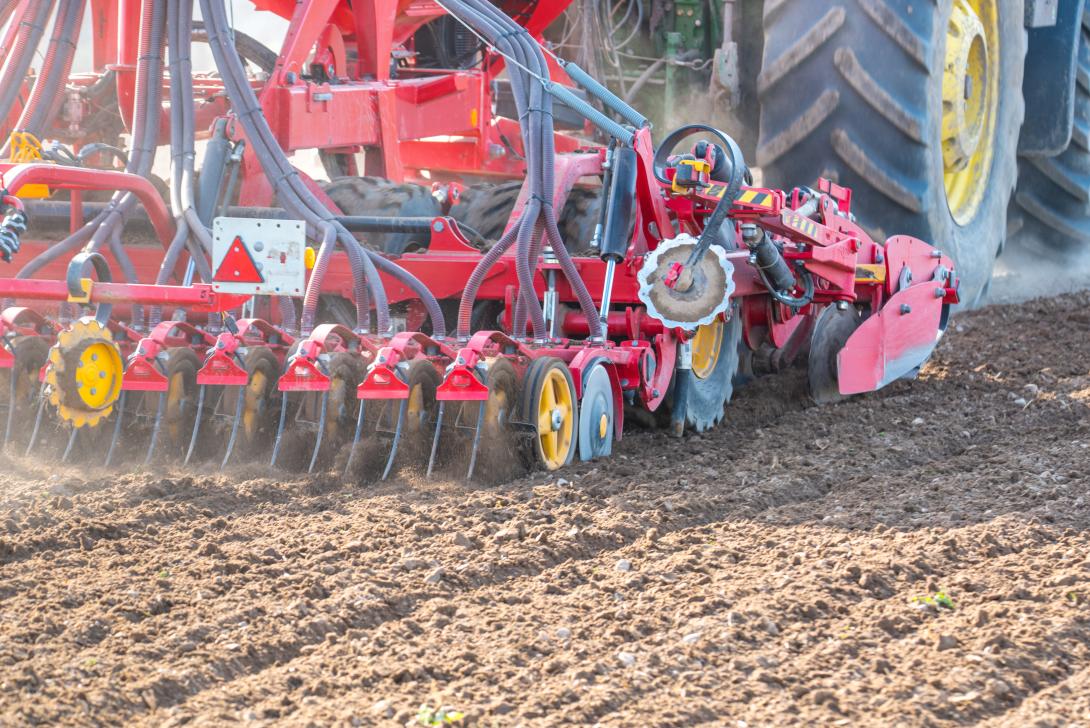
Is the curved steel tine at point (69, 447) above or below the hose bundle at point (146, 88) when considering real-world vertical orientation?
below

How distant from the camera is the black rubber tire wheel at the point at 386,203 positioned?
5719 mm

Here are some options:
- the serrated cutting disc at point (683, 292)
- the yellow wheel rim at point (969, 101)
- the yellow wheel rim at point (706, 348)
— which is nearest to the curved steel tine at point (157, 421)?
the serrated cutting disc at point (683, 292)

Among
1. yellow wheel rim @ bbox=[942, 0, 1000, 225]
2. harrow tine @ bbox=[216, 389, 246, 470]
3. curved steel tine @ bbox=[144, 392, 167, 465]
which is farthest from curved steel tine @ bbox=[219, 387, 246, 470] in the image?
yellow wheel rim @ bbox=[942, 0, 1000, 225]

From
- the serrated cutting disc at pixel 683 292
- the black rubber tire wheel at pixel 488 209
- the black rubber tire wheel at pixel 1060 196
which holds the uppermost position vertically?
the black rubber tire wheel at pixel 1060 196

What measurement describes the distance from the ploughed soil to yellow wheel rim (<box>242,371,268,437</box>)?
0.85 ft

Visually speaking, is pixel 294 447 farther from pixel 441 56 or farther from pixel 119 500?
pixel 441 56

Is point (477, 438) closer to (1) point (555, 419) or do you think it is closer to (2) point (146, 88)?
(1) point (555, 419)

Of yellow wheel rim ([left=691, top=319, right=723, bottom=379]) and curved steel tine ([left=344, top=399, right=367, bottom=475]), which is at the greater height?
yellow wheel rim ([left=691, top=319, right=723, bottom=379])

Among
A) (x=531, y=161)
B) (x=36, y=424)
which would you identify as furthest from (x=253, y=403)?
(x=531, y=161)

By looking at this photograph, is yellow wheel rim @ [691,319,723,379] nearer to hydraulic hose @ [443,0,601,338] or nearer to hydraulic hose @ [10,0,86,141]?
hydraulic hose @ [443,0,601,338]

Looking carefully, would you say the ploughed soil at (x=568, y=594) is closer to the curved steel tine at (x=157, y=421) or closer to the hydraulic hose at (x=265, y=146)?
the curved steel tine at (x=157, y=421)

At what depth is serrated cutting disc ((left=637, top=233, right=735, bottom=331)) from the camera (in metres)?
4.82

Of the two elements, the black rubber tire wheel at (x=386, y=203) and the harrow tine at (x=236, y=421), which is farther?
the black rubber tire wheel at (x=386, y=203)

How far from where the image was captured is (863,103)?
5.94m
